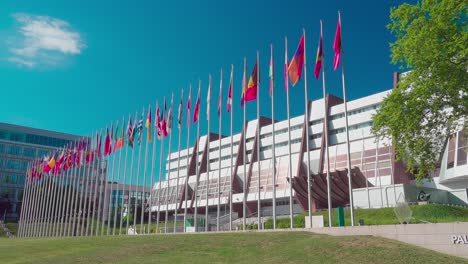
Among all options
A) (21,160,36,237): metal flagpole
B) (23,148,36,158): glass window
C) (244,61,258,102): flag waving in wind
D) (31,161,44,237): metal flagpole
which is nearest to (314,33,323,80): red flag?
(244,61,258,102): flag waving in wind

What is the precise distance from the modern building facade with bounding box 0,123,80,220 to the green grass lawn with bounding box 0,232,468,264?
3773 inches

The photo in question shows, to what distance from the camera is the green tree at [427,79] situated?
21016 millimetres

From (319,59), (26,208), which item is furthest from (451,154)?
(26,208)

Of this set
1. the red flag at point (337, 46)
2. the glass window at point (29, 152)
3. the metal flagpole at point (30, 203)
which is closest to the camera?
the red flag at point (337, 46)

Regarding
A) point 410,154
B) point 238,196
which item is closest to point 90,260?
point 410,154

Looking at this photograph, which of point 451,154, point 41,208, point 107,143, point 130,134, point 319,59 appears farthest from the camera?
point 41,208

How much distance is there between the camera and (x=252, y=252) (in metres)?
21.5

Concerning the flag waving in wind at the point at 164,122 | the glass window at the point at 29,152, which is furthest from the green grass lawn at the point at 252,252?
the glass window at the point at 29,152

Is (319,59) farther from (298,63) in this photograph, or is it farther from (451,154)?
(451,154)

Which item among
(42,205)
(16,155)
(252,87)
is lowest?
(42,205)

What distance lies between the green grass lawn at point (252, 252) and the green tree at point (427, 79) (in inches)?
246

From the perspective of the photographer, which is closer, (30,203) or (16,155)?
(30,203)

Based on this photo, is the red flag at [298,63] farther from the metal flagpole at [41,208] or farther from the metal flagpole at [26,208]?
the metal flagpole at [26,208]

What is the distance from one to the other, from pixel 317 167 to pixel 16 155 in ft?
292
